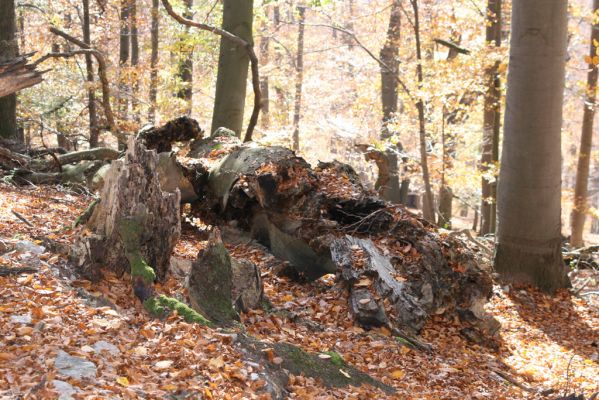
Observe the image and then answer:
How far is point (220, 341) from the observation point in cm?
427

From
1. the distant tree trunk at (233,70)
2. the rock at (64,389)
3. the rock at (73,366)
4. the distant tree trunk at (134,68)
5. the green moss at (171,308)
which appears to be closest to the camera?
the rock at (64,389)

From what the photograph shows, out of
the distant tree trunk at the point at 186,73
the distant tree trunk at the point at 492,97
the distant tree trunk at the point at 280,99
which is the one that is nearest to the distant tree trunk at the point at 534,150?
the distant tree trunk at the point at 492,97

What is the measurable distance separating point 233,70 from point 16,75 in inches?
193

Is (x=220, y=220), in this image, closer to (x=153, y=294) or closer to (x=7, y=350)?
(x=153, y=294)

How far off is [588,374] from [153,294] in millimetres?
4346

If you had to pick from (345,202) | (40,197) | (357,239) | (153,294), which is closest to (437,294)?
(357,239)

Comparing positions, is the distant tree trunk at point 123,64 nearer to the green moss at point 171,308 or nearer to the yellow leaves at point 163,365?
the green moss at point 171,308

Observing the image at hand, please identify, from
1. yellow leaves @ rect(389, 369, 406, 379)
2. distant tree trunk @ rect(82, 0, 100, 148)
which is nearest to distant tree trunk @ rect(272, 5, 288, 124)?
distant tree trunk @ rect(82, 0, 100, 148)

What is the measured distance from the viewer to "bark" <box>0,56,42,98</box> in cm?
594

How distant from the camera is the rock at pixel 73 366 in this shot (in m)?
3.37

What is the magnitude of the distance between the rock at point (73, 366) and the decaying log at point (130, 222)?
146cm

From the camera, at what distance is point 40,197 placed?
26.7ft

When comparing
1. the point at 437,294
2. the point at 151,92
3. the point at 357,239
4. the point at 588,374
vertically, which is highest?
the point at 151,92

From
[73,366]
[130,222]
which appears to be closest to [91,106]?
[130,222]
